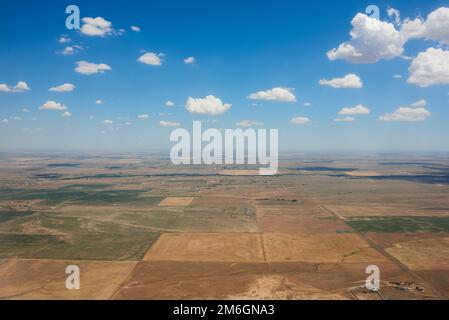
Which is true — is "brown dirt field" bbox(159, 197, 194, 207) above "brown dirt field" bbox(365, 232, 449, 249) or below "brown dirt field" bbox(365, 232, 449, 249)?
below

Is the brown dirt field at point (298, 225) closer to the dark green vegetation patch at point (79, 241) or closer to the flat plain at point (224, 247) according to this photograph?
the flat plain at point (224, 247)

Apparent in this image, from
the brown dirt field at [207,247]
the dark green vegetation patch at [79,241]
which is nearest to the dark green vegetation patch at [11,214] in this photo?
the dark green vegetation patch at [79,241]

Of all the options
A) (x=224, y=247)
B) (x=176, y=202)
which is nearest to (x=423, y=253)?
(x=224, y=247)

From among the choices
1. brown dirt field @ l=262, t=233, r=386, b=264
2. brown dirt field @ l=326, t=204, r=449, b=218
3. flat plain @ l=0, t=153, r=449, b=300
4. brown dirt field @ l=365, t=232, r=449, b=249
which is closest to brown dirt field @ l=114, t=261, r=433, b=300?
flat plain @ l=0, t=153, r=449, b=300

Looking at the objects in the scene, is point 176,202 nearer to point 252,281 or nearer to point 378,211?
point 378,211

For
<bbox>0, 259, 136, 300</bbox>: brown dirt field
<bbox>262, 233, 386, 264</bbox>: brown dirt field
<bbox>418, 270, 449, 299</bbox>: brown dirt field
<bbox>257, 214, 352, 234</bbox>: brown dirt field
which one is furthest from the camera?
<bbox>257, 214, 352, 234</bbox>: brown dirt field

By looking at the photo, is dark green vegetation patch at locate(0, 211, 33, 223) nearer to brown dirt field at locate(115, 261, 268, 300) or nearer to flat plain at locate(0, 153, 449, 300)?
flat plain at locate(0, 153, 449, 300)
